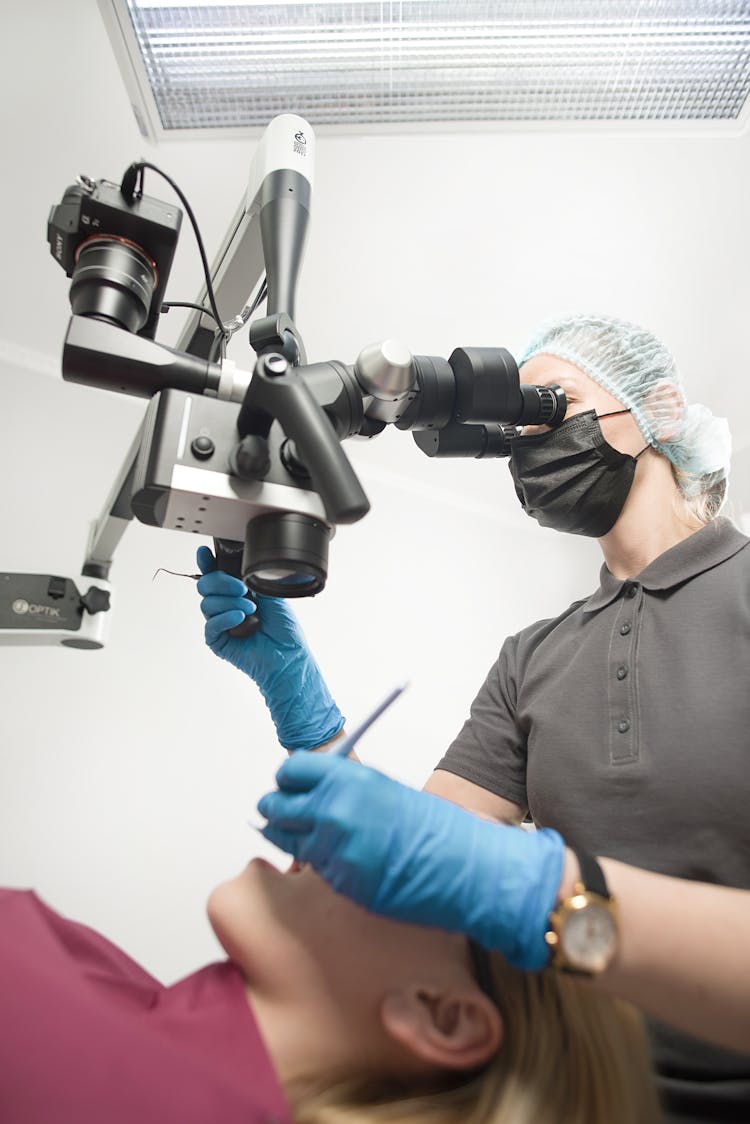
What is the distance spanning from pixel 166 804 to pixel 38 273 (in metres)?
1.64

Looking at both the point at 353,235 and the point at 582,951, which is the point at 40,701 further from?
the point at 582,951

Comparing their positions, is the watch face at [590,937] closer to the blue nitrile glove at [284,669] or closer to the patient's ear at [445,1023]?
the patient's ear at [445,1023]

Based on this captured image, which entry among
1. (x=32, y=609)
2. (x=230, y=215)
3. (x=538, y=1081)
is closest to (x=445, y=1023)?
(x=538, y=1081)

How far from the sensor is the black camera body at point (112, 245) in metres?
0.79

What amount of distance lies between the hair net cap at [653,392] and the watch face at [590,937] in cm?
102

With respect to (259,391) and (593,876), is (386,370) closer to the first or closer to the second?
(259,391)

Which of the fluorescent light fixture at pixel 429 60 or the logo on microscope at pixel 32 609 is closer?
the fluorescent light fixture at pixel 429 60

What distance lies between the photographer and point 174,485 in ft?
2.31

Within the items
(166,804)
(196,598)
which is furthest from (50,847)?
(196,598)

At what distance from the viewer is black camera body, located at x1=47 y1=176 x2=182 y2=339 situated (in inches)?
31.0

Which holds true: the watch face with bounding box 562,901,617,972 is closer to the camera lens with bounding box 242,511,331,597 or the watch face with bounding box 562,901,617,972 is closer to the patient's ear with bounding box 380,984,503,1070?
the patient's ear with bounding box 380,984,503,1070

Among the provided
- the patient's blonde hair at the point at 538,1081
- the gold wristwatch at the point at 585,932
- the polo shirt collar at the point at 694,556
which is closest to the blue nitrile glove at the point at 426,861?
the gold wristwatch at the point at 585,932

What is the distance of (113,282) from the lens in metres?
0.79

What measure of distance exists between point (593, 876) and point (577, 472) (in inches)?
32.5
